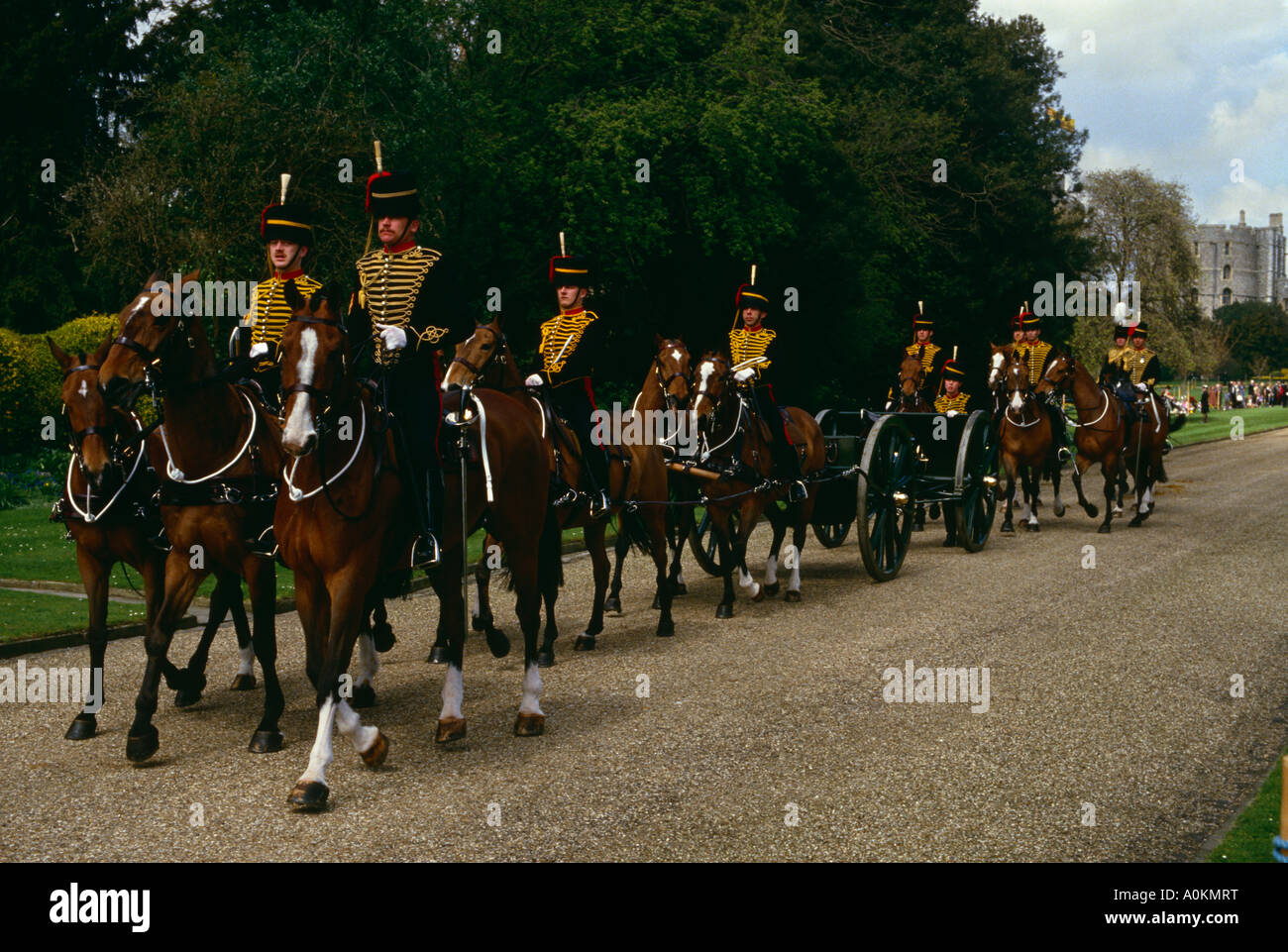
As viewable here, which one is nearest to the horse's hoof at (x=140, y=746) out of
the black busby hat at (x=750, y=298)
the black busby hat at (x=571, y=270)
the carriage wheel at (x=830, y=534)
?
the black busby hat at (x=571, y=270)

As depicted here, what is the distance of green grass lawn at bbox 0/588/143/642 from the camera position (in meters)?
10.3

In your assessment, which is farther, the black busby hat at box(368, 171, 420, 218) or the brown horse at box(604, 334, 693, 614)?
the brown horse at box(604, 334, 693, 614)

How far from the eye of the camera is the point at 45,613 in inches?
437

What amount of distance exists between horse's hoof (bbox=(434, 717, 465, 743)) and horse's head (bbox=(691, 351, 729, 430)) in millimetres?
4851

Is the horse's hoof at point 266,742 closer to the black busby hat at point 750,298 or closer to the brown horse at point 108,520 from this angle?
the brown horse at point 108,520

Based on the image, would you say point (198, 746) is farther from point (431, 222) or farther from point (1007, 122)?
point (1007, 122)

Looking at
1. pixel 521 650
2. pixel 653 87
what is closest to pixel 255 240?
pixel 653 87

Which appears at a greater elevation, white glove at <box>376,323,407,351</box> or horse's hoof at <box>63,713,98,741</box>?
white glove at <box>376,323,407,351</box>

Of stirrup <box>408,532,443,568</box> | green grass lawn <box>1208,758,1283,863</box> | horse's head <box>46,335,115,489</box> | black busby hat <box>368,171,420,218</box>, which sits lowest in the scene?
green grass lawn <box>1208,758,1283,863</box>

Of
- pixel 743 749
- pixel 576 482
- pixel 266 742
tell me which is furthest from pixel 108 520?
pixel 743 749

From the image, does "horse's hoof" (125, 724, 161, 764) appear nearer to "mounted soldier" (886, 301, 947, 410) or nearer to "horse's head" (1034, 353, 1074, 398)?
"mounted soldier" (886, 301, 947, 410)

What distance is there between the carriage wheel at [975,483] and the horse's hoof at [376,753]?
992cm

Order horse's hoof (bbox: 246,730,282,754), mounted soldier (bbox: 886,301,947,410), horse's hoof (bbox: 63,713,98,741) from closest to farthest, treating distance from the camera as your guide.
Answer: horse's hoof (bbox: 246,730,282,754) → horse's hoof (bbox: 63,713,98,741) → mounted soldier (bbox: 886,301,947,410)

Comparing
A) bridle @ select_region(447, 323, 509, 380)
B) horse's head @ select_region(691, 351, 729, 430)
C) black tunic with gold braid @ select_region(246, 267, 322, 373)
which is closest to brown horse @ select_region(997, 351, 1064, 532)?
horse's head @ select_region(691, 351, 729, 430)
